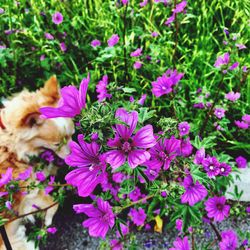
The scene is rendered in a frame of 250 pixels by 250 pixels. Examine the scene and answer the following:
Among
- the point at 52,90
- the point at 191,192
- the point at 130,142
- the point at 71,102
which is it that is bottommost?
the point at 191,192

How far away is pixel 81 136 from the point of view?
94 cm

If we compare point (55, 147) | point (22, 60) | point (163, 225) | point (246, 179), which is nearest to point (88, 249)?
point (163, 225)

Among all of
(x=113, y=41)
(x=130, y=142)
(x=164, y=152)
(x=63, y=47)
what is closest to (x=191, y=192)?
(x=164, y=152)

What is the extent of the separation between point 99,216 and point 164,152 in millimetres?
323

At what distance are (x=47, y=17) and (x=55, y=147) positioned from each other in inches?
35.2

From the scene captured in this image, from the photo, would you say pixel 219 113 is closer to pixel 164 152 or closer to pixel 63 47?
pixel 164 152

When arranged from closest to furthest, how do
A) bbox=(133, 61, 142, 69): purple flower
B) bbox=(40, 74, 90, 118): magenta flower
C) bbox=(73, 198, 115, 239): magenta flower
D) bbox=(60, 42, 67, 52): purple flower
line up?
bbox=(40, 74, 90, 118): magenta flower < bbox=(73, 198, 115, 239): magenta flower < bbox=(133, 61, 142, 69): purple flower < bbox=(60, 42, 67, 52): purple flower

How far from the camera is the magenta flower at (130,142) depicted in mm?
890

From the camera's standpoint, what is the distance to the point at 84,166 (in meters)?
0.95

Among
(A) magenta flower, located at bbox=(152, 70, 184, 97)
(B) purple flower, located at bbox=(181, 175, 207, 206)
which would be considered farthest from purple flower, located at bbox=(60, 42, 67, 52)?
(B) purple flower, located at bbox=(181, 175, 207, 206)

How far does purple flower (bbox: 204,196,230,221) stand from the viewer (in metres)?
1.45

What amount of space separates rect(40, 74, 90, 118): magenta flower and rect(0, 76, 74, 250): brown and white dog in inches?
31.6

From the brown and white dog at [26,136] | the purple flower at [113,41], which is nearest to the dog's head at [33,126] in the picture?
the brown and white dog at [26,136]

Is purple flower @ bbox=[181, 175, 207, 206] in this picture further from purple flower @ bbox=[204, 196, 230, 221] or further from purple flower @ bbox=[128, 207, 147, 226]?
purple flower @ bbox=[128, 207, 147, 226]
